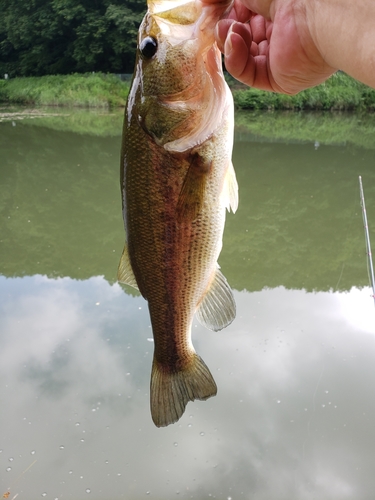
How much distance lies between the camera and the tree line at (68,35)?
2583cm

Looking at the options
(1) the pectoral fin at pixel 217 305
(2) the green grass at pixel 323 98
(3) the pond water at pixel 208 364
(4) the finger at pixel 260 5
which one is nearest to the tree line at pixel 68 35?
(2) the green grass at pixel 323 98

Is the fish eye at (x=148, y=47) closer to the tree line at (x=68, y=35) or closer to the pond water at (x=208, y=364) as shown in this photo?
the pond water at (x=208, y=364)

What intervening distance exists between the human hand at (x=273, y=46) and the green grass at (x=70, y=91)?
20.5 meters

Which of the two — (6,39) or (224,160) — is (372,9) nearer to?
(224,160)

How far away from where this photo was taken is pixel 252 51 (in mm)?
1609

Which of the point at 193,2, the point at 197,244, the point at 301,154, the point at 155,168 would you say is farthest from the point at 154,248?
the point at 301,154

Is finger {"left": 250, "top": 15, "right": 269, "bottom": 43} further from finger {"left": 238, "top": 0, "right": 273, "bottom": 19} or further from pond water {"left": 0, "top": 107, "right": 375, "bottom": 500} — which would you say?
pond water {"left": 0, "top": 107, "right": 375, "bottom": 500}

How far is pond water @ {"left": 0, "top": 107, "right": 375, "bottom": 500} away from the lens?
9.25 feet

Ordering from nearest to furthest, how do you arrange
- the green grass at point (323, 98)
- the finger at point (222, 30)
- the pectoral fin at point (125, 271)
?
the finger at point (222, 30) < the pectoral fin at point (125, 271) < the green grass at point (323, 98)

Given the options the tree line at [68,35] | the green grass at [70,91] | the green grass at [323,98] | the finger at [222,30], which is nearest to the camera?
the finger at [222,30]

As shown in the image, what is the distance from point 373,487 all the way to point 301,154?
31.2 feet

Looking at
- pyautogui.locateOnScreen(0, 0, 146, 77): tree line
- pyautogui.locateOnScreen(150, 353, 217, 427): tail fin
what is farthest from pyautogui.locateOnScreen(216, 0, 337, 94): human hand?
pyautogui.locateOnScreen(0, 0, 146, 77): tree line

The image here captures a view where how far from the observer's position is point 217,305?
5.22ft

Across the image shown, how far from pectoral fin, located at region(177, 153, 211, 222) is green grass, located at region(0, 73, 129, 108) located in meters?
20.9
